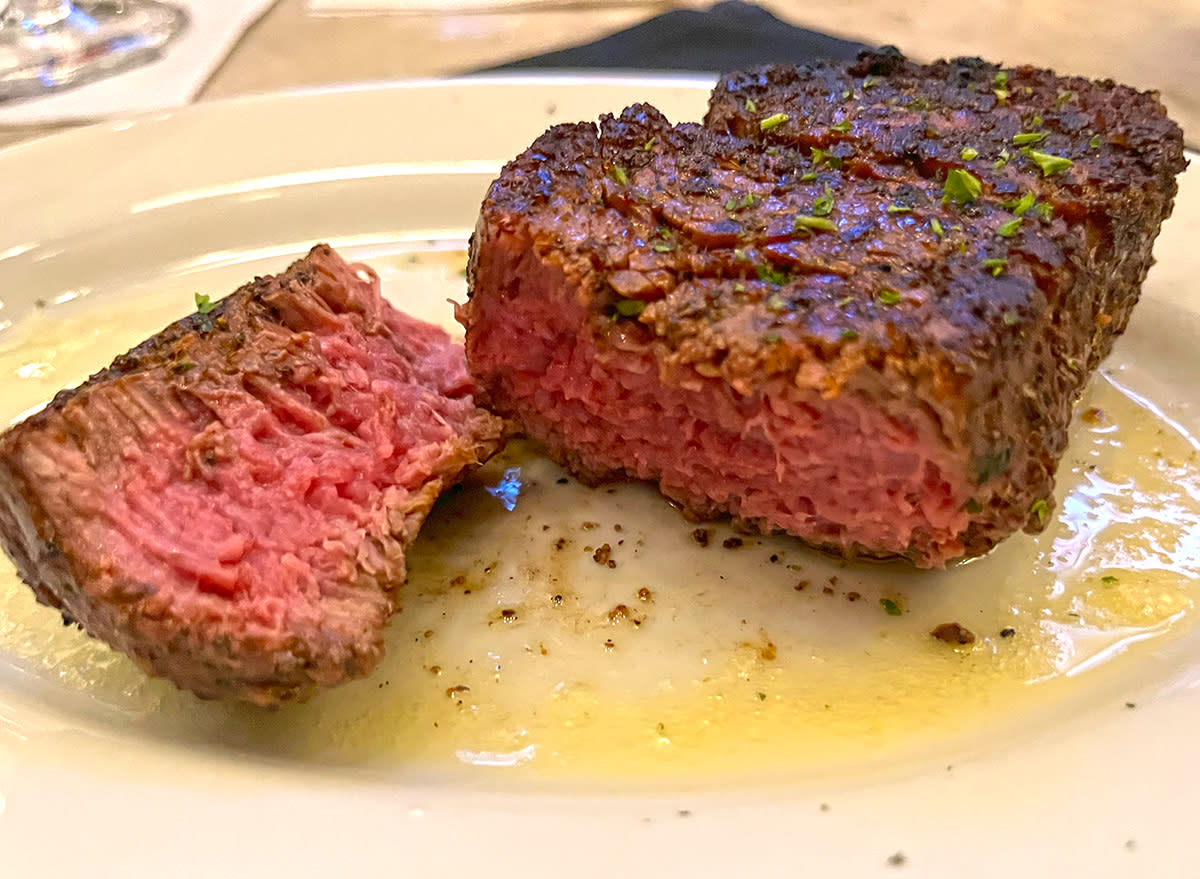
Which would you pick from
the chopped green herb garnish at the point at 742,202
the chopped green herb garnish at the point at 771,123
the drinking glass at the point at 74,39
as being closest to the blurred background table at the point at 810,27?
the drinking glass at the point at 74,39

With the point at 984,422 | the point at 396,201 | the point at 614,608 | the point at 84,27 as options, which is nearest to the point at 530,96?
the point at 396,201

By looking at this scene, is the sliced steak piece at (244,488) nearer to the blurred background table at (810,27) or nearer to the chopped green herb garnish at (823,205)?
the chopped green herb garnish at (823,205)

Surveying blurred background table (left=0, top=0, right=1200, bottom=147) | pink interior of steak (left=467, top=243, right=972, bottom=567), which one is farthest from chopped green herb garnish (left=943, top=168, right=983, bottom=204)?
blurred background table (left=0, top=0, right=1200, bottom=147)

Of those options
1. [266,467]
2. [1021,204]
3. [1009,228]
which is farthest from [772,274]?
[266,467]

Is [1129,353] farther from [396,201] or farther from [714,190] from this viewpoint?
[396,201]

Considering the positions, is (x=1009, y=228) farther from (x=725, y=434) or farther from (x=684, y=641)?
(x=684, y=641)

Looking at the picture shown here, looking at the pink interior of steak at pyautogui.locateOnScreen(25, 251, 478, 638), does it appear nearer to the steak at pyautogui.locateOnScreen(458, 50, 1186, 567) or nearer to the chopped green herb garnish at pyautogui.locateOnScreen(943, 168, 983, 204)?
the steak at pyautogui.locateOnScreen(458, 50, 1186, 567)

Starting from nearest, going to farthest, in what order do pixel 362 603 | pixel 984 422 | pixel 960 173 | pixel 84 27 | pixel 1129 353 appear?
pixel 984 422 < pixel 362 603 < pixel 960 173 < pixel 1129 353 < pixel 84 27
